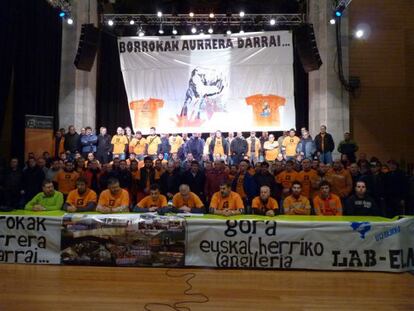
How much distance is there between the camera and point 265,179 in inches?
369

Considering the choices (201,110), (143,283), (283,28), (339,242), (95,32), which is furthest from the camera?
(283,28)

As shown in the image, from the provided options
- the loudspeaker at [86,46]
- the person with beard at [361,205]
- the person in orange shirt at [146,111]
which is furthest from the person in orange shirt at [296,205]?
the loudspeaker at [86,46]

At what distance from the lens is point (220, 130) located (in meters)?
14.2

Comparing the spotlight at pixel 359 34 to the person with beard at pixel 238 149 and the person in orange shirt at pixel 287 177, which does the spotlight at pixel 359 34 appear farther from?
the person in orange shirt at pixel 287 177

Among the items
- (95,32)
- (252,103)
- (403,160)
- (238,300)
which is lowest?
(238,300)

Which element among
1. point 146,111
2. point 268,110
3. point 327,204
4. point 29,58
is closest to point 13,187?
point 29,58

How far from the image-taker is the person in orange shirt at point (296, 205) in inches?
286

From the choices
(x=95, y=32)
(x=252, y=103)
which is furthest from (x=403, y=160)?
(x=95, y=32)

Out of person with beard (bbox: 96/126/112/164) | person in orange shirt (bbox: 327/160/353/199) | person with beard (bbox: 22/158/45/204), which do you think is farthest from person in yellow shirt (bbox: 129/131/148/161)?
person in orange shirt (bbox: 327/160/353/199)

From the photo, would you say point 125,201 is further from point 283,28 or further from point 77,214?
point 283,28

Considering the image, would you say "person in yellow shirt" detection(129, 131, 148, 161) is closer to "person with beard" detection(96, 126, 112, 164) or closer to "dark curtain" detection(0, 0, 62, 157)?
"person with beard" detection(96, 126, 112, 164)

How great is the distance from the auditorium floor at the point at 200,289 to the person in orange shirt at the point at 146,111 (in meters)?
8.62

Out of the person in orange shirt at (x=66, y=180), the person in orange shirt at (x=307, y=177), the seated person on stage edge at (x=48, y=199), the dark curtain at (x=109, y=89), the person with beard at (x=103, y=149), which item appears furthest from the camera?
the dark curtain at (x=109, y=89)

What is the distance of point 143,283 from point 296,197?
10.9 feet
